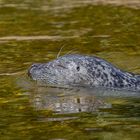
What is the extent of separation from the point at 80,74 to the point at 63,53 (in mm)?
2696

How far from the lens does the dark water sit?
6.39m

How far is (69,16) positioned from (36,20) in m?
0.86

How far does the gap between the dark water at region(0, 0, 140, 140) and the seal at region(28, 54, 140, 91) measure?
0.23 metres

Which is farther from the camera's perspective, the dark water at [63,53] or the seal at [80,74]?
the seal at [80,74]

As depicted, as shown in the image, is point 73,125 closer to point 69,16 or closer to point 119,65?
point 119,65

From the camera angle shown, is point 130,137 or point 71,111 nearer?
point 130,137

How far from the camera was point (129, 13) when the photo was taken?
1639cm

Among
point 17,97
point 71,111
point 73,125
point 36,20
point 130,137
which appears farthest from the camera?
point 36,20

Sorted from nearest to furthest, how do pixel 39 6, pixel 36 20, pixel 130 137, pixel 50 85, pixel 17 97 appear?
pixel 130 137 → pixel 17 97 → pixel 50 85 → pixel 36 20 → pixel 39 6

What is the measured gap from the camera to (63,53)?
11.6 meters

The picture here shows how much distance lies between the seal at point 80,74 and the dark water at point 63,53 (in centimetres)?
23

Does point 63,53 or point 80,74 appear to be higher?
point 80,74

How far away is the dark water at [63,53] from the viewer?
6.39 meters

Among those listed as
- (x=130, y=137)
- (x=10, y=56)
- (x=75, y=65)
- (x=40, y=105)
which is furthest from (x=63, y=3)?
(x=130, y=137)
